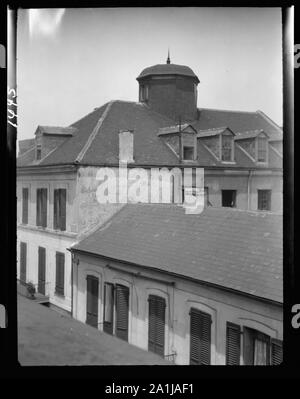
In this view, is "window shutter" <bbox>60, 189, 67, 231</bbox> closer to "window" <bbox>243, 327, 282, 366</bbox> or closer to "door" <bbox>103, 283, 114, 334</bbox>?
"door" <bbox>103, 283, 114, 334</bbox>

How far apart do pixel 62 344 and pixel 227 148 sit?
2022 mm

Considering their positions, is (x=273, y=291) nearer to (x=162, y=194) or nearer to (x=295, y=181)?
(x=295, y=181)

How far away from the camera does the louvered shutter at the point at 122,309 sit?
395 centimetres

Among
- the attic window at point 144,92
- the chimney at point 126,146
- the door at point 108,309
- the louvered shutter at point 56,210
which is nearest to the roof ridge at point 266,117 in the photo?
the attic window at point 144,92

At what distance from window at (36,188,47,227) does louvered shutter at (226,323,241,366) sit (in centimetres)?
186

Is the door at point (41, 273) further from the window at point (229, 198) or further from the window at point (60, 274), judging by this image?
the window at point (229, 198)

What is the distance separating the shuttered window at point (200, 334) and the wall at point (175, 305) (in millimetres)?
40

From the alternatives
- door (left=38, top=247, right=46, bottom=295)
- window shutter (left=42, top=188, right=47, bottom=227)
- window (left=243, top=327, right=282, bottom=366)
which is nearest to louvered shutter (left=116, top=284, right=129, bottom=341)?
door (left=38, top=247, right=46, bottom=295)

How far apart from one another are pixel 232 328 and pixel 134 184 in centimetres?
152

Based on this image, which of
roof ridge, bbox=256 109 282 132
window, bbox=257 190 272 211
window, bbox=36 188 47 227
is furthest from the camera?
window, bbox=36 188 47 227

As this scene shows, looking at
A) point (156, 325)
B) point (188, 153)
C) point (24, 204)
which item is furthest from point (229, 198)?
point (24, 204)

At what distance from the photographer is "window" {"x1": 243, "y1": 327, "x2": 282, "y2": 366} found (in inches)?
117

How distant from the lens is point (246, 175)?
385 centimetres
